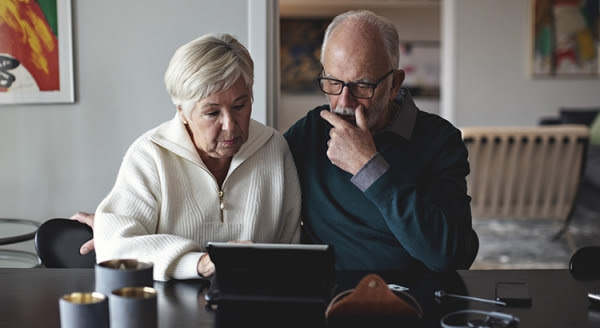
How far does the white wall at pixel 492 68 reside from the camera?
8.19m

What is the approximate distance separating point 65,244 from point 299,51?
9.87 meters

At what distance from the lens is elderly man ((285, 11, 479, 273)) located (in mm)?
1846

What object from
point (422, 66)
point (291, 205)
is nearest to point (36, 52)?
point (291, 205)

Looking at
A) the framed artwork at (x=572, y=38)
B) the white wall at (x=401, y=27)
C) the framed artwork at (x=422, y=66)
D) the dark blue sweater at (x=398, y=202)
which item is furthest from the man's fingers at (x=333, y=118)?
the framed artwork at (x=422, y=66)

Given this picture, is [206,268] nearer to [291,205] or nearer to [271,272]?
[271,272]

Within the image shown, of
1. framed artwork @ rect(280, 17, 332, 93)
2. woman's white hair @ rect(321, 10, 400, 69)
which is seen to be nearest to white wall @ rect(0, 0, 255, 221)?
woman's white hair @ rect(321, 10, 400, 69)

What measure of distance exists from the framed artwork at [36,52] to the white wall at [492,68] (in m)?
6.28

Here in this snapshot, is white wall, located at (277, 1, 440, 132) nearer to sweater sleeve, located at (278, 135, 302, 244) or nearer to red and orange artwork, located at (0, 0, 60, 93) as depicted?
red and orange artwork, located at (0, 0, 60, 93)

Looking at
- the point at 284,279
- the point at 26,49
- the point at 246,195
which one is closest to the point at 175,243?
the point at 246,195

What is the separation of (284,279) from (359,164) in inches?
21.2

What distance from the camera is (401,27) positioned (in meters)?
11.2

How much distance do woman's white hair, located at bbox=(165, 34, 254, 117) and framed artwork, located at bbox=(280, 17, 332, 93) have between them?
→ 972cm

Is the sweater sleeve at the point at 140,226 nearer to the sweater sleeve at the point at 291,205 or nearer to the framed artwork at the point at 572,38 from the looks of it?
the sweater sleeve at the point at 291,205

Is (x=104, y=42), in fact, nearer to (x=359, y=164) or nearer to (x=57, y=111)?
(x=57, y=111)
